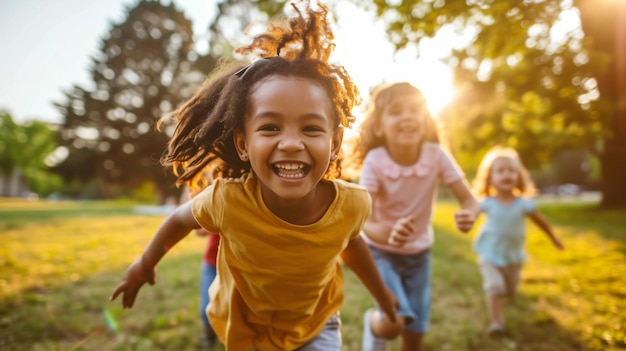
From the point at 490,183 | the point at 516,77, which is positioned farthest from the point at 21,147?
the point at 490,183

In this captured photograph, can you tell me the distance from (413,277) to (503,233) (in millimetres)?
1742

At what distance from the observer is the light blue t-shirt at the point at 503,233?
417 cm

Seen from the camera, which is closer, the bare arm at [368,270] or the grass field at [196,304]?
the bare arm at [368,270]

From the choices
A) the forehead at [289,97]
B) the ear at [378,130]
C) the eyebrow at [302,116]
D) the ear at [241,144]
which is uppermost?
the forehead at [289,97]

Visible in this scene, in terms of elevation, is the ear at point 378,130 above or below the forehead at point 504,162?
above

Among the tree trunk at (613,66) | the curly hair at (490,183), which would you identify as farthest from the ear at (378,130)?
the tree trunk at (613,66)

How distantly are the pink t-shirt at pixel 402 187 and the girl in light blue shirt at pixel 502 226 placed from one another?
1.50m

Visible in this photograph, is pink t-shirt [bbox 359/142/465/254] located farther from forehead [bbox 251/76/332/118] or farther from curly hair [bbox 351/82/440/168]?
forehead [bbox 251/76/332/118]

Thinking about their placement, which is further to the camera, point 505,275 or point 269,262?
point 505,275

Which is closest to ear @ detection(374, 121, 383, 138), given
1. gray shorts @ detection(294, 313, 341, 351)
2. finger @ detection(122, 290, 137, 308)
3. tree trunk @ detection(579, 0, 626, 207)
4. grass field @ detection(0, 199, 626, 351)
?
gray shorts @ detection(294, 313, 341, 351)

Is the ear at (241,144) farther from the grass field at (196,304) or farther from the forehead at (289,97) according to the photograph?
the grass field at (196,304)

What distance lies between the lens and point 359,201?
1.97 metres

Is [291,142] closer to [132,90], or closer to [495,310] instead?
[495,310]

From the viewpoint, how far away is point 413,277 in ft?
9.89
